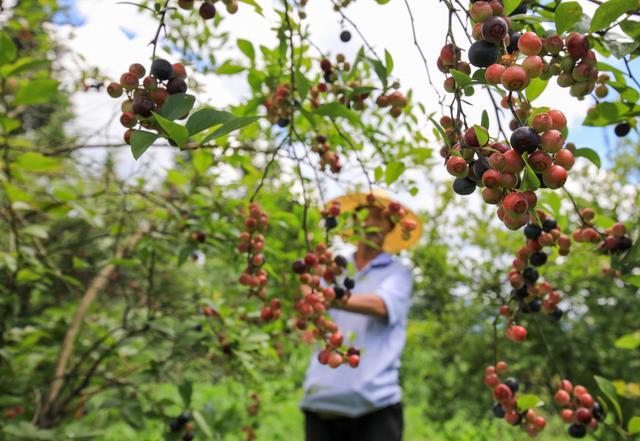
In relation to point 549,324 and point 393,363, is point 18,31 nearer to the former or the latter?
point 393,363

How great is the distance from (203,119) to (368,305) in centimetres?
170

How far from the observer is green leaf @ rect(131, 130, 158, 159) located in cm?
56

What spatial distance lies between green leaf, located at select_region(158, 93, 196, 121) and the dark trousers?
216cm

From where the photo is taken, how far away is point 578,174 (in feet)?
20.1

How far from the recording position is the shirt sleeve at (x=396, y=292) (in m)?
2.39

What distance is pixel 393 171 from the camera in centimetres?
136

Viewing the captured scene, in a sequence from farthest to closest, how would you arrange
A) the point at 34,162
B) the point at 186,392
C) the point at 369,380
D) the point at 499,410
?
the point at 369,380
the point at 186,392
the point at 34,162
the point at 499,410

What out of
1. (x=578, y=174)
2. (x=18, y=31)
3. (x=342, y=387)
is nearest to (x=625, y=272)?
(x=342, y=387)

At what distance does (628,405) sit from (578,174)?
3186 millimetres

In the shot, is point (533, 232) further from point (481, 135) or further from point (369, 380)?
point (369, 380)

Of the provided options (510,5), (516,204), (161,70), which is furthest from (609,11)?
(161,70)

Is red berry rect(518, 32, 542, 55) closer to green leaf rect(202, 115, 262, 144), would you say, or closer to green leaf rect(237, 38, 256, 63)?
green leaf rect(202, 115, 262, 144)

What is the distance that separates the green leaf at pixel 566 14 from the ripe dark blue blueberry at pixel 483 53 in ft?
0.66

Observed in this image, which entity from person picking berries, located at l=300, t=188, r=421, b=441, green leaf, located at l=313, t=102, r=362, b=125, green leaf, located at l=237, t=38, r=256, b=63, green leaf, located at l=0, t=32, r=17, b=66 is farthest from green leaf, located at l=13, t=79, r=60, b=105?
person picking berries, located at l=300, t=188, r=421, b=441
